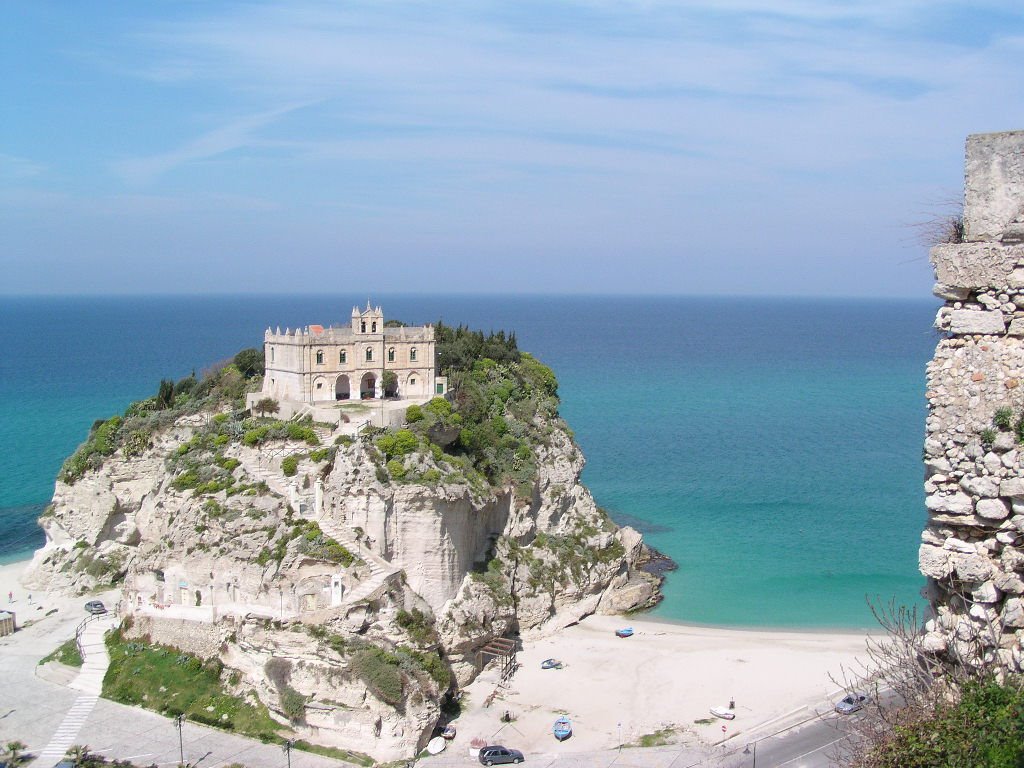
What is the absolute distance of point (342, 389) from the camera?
38719mm

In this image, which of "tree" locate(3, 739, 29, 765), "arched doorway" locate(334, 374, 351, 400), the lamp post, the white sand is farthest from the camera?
"arched doorway" locate(334, 374, 351, 400)

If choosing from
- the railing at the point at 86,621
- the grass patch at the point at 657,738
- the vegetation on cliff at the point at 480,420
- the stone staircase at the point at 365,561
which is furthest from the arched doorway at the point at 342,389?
the grass patch at the point at 657,738

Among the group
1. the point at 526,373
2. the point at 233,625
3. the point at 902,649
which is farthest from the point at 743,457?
the point at 902,649

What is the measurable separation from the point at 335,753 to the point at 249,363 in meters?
22.8

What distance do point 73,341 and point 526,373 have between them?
4723 inches

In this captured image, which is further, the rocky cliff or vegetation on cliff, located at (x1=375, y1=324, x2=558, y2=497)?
vegetation on cliff, located at (x1=375, y1=324, x2=558, y2=497)

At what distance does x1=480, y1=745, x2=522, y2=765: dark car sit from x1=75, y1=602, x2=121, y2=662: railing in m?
14.4

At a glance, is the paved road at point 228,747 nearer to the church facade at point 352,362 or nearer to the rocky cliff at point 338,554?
the rocky cliff at point 338,554

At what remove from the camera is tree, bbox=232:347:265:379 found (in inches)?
1780

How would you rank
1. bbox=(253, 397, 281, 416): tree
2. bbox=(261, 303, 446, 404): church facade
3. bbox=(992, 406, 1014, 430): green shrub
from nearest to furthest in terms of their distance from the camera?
bbox=(992, 406, 1014, 430): green shrub, bbox=(253, 397, 281, 416): tree, bbox=(261, 303, 446, 404): church facade

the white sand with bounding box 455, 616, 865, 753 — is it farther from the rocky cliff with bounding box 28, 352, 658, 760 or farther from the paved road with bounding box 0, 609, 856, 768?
the rocky cliff with bounding box 28, 352, 658, 760

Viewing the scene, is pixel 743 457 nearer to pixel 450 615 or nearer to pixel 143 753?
pixel 450 615

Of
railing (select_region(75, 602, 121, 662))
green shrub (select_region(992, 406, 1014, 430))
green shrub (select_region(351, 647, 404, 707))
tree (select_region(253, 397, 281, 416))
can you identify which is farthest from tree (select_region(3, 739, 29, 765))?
green shrub (select_region(992, 406, 1014, 430))

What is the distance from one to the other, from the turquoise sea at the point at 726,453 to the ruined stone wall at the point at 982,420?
15.9 m
